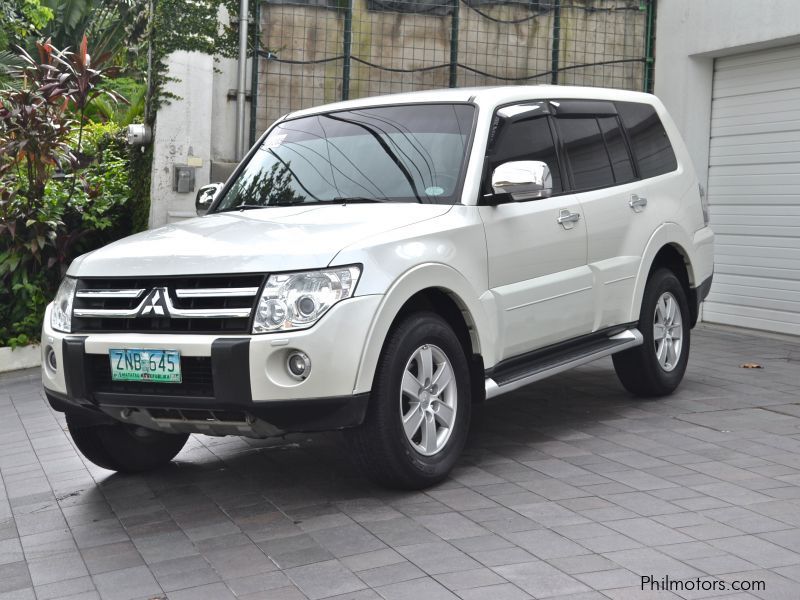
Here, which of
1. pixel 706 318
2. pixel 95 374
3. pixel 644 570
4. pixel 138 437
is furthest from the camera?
pixel 706 318

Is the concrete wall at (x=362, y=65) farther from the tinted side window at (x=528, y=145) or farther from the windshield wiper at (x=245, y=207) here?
the tinted side window at (x=528, y=145)

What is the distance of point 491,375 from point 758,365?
421 centimetres

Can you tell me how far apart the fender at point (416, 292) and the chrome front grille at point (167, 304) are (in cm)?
53

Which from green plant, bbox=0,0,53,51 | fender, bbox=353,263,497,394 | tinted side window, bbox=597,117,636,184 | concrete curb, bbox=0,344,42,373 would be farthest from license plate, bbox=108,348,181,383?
green plant, bbox=0,0,53,51

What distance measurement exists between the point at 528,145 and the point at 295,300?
211 cm

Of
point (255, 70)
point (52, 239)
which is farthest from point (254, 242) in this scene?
point (255, 70)

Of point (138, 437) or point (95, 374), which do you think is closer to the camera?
point (95, 374)

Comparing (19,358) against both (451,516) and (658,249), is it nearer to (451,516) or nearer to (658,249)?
(658,249)

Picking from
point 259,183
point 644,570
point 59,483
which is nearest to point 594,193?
point 259,183

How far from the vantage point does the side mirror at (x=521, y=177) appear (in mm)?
5324

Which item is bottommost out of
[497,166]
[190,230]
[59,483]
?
[59,483]

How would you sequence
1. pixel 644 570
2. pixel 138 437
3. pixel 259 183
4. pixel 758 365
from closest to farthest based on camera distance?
pixel 644 570 < pixel 138 437 < pixel 259 183 < pixel 758 365

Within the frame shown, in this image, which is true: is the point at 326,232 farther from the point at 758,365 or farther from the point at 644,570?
the point at 758,365

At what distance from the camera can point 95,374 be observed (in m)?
4.88
